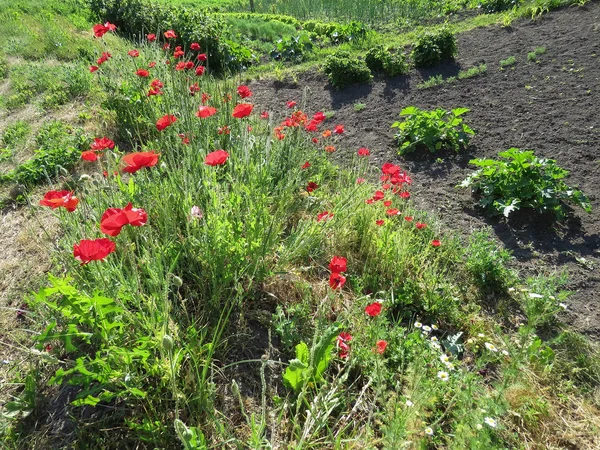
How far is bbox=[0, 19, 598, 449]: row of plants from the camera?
1.49 metres

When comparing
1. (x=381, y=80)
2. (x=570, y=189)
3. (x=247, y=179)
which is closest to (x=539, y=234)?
(x=570, y=189)

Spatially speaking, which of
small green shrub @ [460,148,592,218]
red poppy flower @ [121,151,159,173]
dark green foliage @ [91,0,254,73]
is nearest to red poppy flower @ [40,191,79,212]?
red poppy flower @ [121,151,159,173]

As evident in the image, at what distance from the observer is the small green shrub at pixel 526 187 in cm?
294

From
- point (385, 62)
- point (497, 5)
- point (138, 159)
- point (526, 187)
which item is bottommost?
point (526, 187)

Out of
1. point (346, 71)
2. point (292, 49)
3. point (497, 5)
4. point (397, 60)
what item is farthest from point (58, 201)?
point (497, 5)

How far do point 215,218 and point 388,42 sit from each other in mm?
6078

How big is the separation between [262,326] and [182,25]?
21.1 feet

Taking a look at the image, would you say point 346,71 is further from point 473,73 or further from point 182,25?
point 182,25

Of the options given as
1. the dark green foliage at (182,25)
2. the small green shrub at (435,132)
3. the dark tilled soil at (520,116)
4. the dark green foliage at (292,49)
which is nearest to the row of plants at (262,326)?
the dark tilled soil at (520,116)

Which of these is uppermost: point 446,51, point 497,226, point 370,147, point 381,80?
point 446,51

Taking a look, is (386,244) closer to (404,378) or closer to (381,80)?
(404,378)

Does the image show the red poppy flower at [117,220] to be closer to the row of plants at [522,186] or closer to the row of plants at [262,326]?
the row of plants at [262,326]

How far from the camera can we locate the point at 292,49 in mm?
7039

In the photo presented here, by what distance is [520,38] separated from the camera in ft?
17.9
